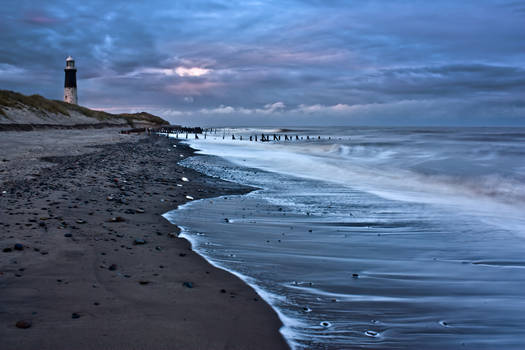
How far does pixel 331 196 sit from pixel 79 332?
849 cm

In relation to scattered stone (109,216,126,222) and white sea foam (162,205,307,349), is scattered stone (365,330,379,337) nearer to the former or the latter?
white sea foam (162,205,307,349)

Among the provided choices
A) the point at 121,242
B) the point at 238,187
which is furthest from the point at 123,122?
the point at 121,242

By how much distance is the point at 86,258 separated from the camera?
4.31 meters

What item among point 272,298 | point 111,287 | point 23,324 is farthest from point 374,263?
point 23,324

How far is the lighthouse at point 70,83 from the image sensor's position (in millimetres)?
73062

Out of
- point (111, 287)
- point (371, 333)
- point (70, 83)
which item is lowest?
point (371, 333)

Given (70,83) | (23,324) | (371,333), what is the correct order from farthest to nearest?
(70,83)
(371,333)
(23,324)

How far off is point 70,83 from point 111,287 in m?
81.2

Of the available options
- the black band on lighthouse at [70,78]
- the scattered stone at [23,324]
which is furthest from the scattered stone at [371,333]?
the black band on lighthouse at [70,78]

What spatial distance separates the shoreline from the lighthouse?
247 feet

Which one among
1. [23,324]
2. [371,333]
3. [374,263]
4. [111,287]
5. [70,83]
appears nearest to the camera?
[23,324]

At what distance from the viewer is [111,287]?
3555mm

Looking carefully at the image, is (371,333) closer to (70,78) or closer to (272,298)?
(272,298)

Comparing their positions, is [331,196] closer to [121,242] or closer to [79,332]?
[121,242]
